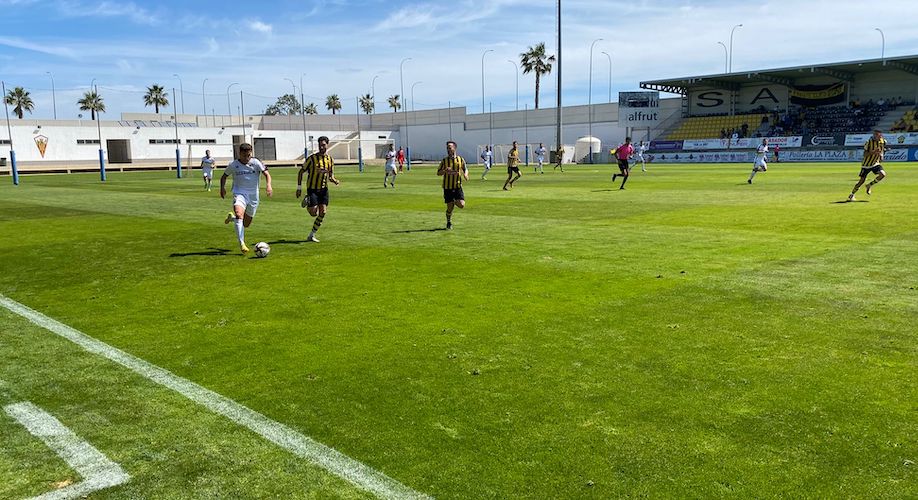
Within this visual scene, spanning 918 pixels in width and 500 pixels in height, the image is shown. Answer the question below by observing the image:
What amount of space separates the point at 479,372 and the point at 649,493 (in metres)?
2.02

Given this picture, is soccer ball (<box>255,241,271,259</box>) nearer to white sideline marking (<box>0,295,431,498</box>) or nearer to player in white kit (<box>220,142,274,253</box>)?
player in white kit (<box>220,142,274,253</box>)

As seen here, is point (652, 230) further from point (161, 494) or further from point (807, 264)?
point (161, 494)

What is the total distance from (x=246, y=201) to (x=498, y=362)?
7.64 m

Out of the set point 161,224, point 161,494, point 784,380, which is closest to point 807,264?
point 784,380

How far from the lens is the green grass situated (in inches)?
149

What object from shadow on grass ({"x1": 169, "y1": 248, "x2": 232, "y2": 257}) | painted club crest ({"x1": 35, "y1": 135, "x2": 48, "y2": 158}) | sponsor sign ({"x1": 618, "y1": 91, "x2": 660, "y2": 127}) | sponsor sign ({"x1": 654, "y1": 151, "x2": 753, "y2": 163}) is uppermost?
sponsor sign ({"x1": 618, "y1": 91, "x2": 660, "y2": 127})

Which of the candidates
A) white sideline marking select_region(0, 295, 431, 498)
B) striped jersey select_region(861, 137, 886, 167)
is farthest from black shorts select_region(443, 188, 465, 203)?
striped jersey select_region(861, 137, 886, 167)

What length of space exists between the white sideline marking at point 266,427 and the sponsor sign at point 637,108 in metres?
66.4

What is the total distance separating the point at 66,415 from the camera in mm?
4555

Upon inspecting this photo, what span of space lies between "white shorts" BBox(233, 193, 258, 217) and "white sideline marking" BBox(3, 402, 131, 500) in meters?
7.24

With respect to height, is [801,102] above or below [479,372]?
above

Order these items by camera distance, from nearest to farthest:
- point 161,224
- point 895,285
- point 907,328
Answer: point 907,328 < point 895,285 < point 161,224

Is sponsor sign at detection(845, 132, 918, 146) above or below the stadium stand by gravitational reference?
below

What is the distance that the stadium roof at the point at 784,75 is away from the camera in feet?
186
